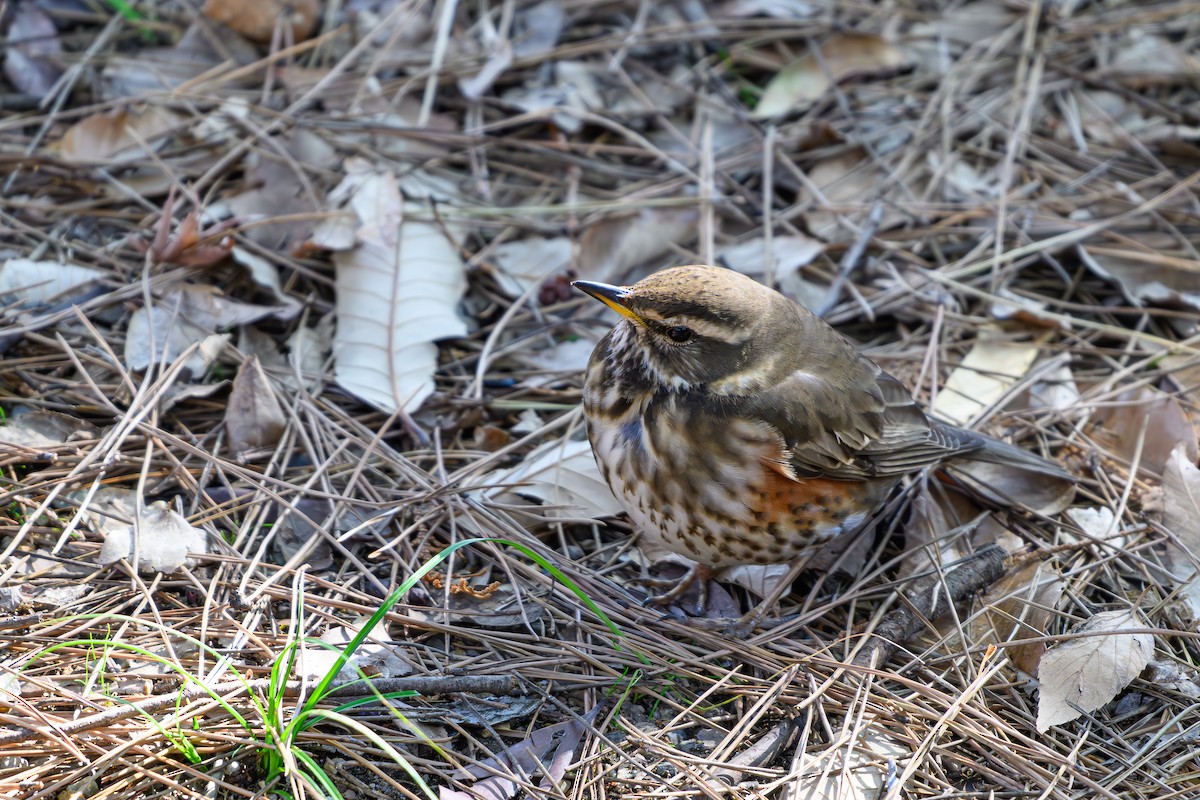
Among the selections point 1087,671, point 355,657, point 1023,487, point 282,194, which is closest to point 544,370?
point 282,194

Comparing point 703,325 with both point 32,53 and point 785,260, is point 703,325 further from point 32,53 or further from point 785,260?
point 32,53

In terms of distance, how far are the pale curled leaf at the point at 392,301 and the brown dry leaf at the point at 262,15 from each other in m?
1.30

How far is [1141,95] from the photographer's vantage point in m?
5.84

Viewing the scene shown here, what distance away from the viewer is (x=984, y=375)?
4.75 metres

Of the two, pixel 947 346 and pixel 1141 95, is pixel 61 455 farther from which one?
pixel 1141 95

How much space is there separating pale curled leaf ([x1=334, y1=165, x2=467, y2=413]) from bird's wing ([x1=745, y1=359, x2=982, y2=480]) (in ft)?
4.98

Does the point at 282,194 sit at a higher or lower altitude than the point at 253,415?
higher

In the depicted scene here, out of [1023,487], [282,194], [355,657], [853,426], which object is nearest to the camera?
[355,657]

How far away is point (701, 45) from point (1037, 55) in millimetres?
1886

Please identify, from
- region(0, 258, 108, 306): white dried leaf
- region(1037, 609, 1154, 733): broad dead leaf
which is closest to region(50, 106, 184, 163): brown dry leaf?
region(0, 258, 108, 306): white dried leaf

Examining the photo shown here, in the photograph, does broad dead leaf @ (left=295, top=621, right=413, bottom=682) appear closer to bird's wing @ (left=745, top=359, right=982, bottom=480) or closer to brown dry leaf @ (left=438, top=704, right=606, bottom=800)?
brown dry leaf @ (left=438, top=704, right=606, bottom=800)

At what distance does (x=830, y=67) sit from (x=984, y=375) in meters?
2.09

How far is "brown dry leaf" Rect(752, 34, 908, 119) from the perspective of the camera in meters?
5.77

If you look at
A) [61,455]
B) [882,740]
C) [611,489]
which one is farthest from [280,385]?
[882,740]
